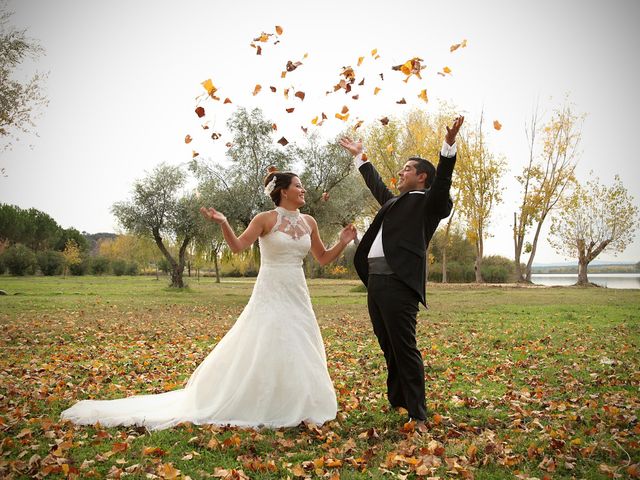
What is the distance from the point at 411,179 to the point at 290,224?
1.52 metres

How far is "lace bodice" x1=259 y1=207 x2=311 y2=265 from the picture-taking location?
5609 millimetres

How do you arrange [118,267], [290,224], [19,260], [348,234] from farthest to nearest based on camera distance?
[118,267], [19,260], [348,234], [290,224]

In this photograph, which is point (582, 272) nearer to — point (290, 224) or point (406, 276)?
point (406, 276)

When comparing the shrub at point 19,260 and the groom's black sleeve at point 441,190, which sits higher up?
the groom's black sleeve at point 441,190

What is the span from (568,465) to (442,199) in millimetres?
2712

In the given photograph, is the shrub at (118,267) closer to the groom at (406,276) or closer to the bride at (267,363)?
the bride at (267,363)

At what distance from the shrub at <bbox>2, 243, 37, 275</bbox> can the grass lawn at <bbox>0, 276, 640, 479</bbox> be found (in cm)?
3500

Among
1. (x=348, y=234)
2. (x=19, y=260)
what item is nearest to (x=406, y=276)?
(x=348, y=234)

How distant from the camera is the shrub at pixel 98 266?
59781 mm

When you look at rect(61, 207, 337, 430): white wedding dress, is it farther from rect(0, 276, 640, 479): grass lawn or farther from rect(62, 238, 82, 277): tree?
rect(62, 238, 82, 277): tree

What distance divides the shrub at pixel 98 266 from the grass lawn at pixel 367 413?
166 ft

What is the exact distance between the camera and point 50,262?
161 ft

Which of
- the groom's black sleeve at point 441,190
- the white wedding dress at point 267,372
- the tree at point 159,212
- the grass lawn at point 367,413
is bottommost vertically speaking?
the grass lawn at point 367,413

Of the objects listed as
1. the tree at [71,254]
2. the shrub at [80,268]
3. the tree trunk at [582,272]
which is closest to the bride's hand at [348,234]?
the tree trunk at [582,272]
